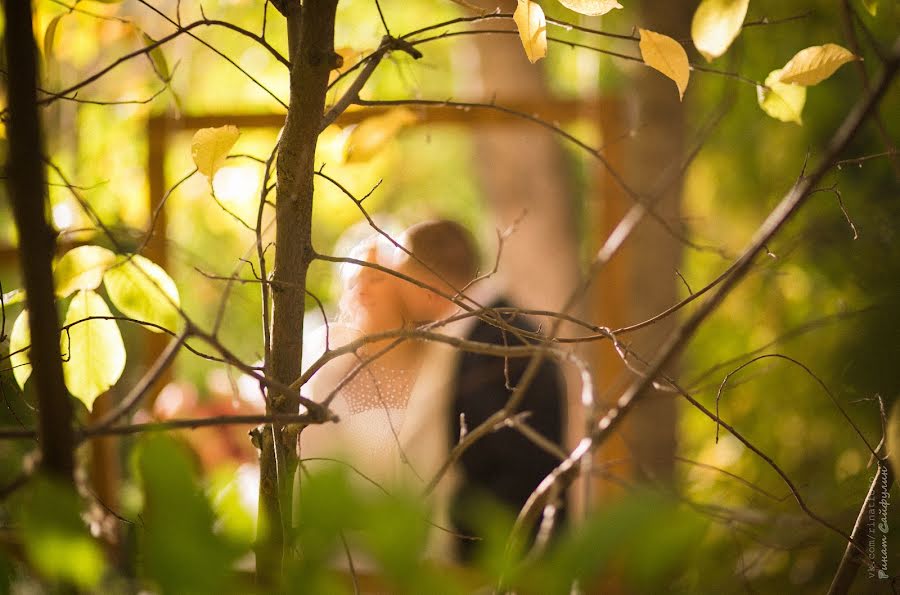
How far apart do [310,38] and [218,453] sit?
4.11ft

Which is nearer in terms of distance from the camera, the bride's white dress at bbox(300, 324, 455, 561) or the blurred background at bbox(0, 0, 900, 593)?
the bride's white dress at bbox(300, 324, 455, 561)

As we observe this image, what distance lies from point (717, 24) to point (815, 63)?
6 centimetres

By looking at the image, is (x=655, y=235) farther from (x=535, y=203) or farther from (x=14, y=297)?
(x=14, y=297)

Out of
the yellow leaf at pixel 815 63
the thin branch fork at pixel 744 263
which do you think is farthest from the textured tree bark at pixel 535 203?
the thin branch fork at pixel 744 263

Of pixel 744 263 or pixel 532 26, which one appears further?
pixel 532 26

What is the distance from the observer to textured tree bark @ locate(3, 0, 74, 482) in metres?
0.26

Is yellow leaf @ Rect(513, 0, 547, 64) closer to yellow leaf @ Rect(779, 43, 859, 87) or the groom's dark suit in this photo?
yellow leaf @ Rect(779, 43, 859, 87)

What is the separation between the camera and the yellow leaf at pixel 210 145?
43cm

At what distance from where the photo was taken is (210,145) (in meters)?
0.43

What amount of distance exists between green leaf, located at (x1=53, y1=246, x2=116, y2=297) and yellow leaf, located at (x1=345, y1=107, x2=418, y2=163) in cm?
20

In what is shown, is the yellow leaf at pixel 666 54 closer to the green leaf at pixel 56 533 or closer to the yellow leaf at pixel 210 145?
the yellow leaf at pixel 210 145

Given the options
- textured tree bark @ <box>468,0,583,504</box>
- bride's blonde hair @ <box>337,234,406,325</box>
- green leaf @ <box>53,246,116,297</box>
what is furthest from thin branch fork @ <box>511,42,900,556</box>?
textured tree bark @ <box>468,0,583,504</box>

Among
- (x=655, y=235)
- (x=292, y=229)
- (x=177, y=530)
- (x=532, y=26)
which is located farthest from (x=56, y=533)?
(x=655, y=235)

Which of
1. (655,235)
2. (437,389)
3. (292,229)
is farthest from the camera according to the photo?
(437,389)
